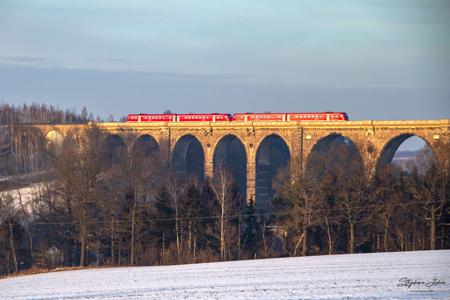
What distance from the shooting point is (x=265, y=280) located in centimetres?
2942

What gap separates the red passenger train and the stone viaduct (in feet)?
3.18

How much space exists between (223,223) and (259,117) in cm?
3482

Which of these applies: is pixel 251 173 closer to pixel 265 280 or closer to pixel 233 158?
pixel 233 158

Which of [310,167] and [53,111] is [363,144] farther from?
[53,111]

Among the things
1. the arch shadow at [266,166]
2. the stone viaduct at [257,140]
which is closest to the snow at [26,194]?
the stone viaduct at [257,140]

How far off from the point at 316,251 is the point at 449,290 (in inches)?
830

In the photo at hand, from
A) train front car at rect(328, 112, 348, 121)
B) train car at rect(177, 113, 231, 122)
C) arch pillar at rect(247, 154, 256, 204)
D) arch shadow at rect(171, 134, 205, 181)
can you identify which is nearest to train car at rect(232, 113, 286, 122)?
train car at rect(177, 113, 231, 122)

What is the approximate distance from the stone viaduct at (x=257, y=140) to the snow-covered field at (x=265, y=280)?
85.9ft

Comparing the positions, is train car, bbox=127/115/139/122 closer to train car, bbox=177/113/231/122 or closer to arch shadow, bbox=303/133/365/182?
train car, bbox=177/113/231/122

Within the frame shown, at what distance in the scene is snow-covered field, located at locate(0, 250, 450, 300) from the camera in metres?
25.3

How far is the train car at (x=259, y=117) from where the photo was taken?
77.6m

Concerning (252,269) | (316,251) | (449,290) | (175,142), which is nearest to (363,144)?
(175,142)

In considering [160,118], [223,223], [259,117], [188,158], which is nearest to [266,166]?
[259,117]

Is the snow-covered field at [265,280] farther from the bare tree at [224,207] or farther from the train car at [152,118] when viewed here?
the train car at [152,118]
